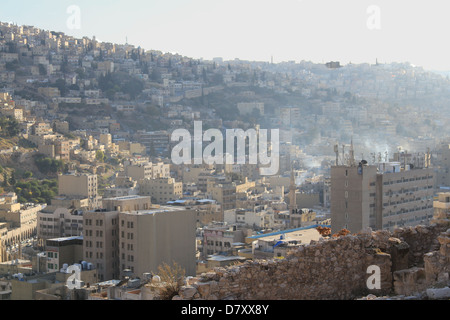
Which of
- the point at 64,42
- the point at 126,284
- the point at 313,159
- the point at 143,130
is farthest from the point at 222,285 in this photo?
the point at 64,42

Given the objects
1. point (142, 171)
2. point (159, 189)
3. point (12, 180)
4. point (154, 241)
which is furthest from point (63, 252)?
point (142, 171)

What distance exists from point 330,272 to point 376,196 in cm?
1577

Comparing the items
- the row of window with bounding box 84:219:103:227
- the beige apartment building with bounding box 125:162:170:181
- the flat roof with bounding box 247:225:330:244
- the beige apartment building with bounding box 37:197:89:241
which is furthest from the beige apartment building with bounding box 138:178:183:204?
the row of window with bounding box 84:219:103:227

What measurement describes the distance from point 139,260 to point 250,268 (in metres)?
11.8

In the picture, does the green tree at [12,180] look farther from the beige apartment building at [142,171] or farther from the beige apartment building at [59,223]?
the beige apartment building at [59,223]

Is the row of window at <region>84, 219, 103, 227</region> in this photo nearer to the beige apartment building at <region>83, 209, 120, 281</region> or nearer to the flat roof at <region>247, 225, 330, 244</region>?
the beige apartment building at <region>83, 209, 120, 281</region>

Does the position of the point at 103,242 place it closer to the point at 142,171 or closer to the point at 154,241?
the point at 154,241

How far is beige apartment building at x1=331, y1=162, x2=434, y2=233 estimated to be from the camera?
19594 millimetres

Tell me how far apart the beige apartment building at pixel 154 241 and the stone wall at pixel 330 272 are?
11.0 m

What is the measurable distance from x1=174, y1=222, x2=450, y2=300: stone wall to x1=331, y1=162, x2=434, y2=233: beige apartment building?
14.1 metres

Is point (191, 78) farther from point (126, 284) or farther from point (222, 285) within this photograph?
point (222, 285)

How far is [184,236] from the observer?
1691cm

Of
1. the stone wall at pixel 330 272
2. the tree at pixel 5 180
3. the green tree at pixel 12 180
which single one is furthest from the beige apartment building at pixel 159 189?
the stone wall at pixel 330 272
